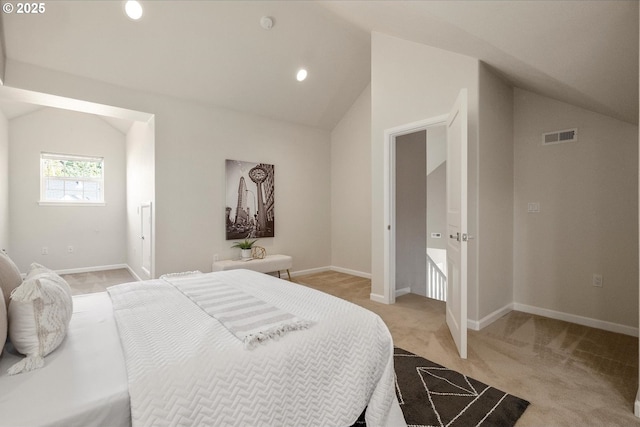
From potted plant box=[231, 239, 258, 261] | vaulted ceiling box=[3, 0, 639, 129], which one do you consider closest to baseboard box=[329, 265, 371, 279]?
potted plant box=[231, 239, 258, 261]

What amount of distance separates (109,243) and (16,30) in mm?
3693

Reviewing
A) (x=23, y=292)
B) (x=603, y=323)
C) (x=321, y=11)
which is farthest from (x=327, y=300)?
(x=321, y=11)

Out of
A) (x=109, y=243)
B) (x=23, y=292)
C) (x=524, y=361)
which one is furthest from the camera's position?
(x=109, y=243)

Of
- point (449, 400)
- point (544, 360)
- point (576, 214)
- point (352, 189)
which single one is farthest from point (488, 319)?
point (352, 189)

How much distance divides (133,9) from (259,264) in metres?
3.08

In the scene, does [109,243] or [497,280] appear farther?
[109,243]

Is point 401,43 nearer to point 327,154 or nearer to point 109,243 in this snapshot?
point 327,154

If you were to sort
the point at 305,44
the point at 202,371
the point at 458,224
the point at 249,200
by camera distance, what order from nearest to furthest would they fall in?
the point at 202,371 < the point at 458,224 < the point at 305,44 < the point at 249,200

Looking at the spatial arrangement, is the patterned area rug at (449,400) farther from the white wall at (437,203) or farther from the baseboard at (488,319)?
the white wall at (437,203)

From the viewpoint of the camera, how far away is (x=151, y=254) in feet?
12.5

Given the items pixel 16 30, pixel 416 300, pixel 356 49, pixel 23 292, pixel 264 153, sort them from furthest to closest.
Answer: pixel 264 153
pixel 356 49
pixel 416 300
pixel 16 30
pixel 23 292

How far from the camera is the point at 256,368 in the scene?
1107 mm

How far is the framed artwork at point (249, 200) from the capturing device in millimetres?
4332

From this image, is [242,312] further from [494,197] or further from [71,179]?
[71,179]
